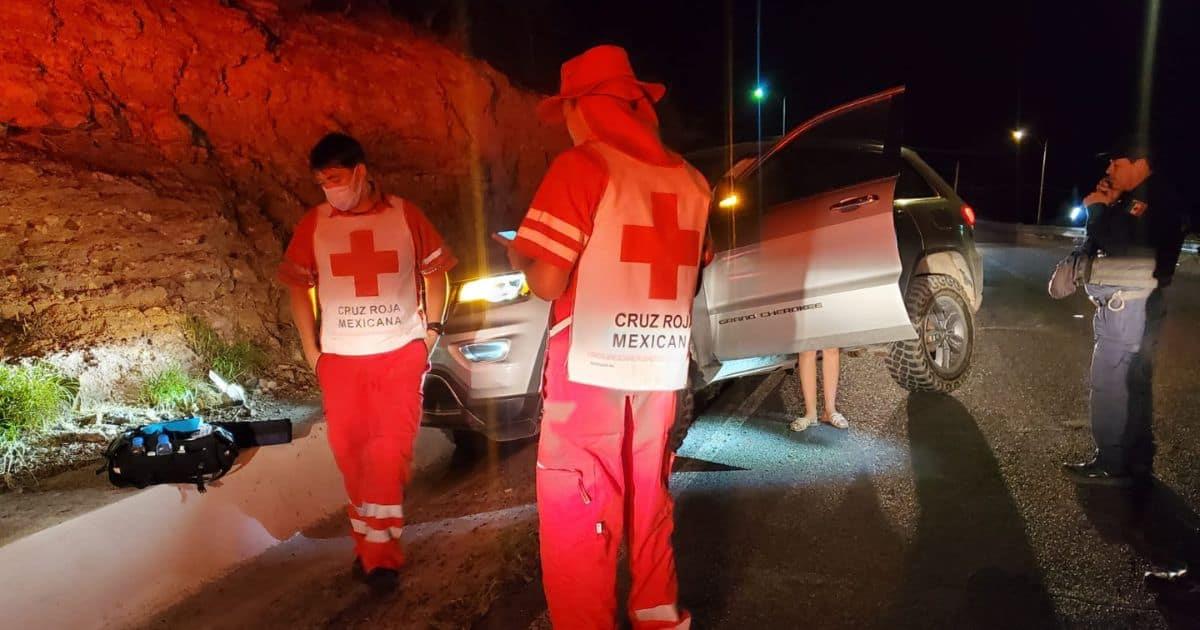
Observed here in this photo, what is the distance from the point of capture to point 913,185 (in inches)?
213

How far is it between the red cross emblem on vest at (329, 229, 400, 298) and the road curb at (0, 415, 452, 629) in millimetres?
1271

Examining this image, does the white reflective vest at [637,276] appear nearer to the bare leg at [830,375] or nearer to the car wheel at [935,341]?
the bare leg at [830,375]

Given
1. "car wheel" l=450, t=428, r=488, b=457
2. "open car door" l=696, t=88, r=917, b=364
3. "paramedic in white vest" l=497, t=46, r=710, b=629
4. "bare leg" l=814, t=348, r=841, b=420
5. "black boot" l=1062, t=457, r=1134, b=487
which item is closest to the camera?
"paramedic in white vest" l=497, t=46, r=710, b=629

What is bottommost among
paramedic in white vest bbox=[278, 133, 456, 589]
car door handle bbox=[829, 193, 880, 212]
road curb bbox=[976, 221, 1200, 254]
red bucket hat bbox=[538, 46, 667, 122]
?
road curb bbox=[976, 221, 1200, 254]

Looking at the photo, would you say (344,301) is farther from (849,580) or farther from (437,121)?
(437,121)

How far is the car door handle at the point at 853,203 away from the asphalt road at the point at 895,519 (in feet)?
4.71

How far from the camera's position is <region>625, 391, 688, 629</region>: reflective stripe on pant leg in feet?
7.86

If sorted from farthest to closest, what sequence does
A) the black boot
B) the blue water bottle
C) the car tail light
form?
the car tail light
the black boot
the blue water bottle

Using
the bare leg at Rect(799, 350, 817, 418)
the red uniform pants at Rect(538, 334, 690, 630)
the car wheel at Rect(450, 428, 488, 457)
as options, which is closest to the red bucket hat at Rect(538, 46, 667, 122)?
the red uniform pants at Rect(538, 334, 690, 630)

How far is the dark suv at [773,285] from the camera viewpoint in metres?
4.01

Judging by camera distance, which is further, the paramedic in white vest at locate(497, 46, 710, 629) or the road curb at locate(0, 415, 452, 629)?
the road curb at locate(0, 415, 452, 629)

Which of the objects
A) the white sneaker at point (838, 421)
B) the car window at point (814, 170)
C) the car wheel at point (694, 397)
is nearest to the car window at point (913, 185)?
the car window at point (814, 170)

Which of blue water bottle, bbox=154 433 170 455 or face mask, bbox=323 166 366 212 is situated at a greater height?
face mask, bbox=323 166 366 212

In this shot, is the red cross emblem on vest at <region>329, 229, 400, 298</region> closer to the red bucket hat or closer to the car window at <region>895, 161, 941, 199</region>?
the red bucket hat
